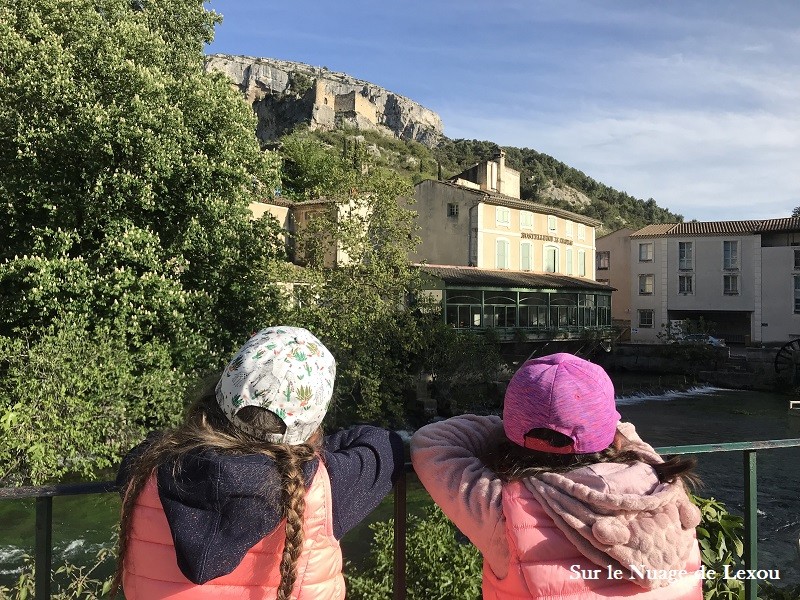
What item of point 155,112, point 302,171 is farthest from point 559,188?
point 155,112

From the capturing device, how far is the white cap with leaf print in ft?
5.39

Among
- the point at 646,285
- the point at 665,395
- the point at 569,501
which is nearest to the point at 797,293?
the point at 646,285

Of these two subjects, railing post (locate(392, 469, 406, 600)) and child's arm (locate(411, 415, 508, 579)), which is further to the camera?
railing post (locate(392, 469, 406, 600))

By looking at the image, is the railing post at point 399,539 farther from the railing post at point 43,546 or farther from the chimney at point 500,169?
the chimney at point 500,169

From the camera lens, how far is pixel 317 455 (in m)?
1.66

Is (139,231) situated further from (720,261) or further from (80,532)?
(720,261)

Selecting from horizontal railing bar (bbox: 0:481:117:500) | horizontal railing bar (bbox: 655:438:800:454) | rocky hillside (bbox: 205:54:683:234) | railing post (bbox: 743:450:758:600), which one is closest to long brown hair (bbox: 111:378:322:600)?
horizontal railing bar (bbox: 0:481:117:500)

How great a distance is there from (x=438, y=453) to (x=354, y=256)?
1509cm

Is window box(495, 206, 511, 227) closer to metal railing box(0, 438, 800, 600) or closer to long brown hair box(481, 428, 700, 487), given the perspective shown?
metal railing box(0, 438, 800, 600)

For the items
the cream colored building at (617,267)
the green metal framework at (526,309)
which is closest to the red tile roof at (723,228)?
the cream colored building at (617,267)

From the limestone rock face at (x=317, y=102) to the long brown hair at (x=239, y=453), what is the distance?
64988 millimetres

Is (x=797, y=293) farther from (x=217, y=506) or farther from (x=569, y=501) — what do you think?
(x=217, y=506)

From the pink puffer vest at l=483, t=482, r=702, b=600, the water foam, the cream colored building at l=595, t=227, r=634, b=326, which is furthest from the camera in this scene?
the cream colored building at l=595, t=227, r=634, b=326

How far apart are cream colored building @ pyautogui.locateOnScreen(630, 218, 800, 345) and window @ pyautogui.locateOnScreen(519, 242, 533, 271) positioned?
14743mm
